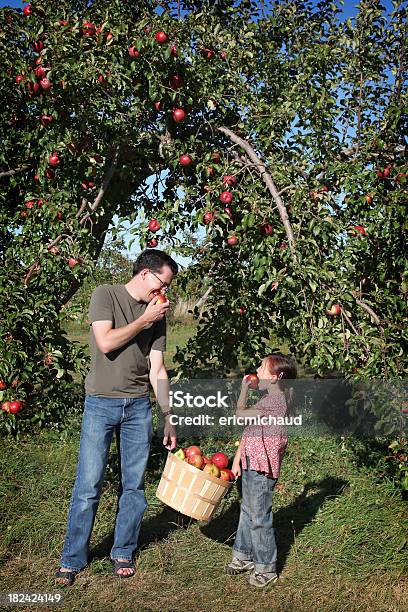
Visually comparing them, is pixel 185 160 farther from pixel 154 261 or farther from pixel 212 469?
pixel 212 469

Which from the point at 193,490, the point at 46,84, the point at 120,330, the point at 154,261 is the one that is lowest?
the point at 193,490

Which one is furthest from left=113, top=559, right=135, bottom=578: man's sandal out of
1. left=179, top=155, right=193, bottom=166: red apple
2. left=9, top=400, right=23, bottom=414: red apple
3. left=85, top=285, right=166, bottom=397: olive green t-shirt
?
left=179, top=155, right=193, bottom=166: red apple

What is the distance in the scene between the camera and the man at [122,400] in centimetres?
295

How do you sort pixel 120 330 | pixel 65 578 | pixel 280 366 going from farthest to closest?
pixel 280 366
pixel 65 578
pixel 120 330

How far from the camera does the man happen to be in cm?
295

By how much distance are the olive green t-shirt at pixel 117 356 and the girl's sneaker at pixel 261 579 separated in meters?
1.04

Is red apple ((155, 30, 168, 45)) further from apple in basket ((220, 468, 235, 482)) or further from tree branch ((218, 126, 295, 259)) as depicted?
apple in basket ((220, 468, 235, 482))

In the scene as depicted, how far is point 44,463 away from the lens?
14.4 feet

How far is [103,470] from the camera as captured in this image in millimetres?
2992

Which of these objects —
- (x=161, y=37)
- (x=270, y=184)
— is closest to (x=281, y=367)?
(x=270, y=184)

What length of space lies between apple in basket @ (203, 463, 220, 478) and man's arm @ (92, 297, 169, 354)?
821 millimetres

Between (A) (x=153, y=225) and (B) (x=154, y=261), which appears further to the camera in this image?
(A) (x=153, y=225)

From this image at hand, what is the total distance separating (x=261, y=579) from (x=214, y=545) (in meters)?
0.53

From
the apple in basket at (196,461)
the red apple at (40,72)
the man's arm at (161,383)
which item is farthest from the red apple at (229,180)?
the apple in basket at (196,461)
